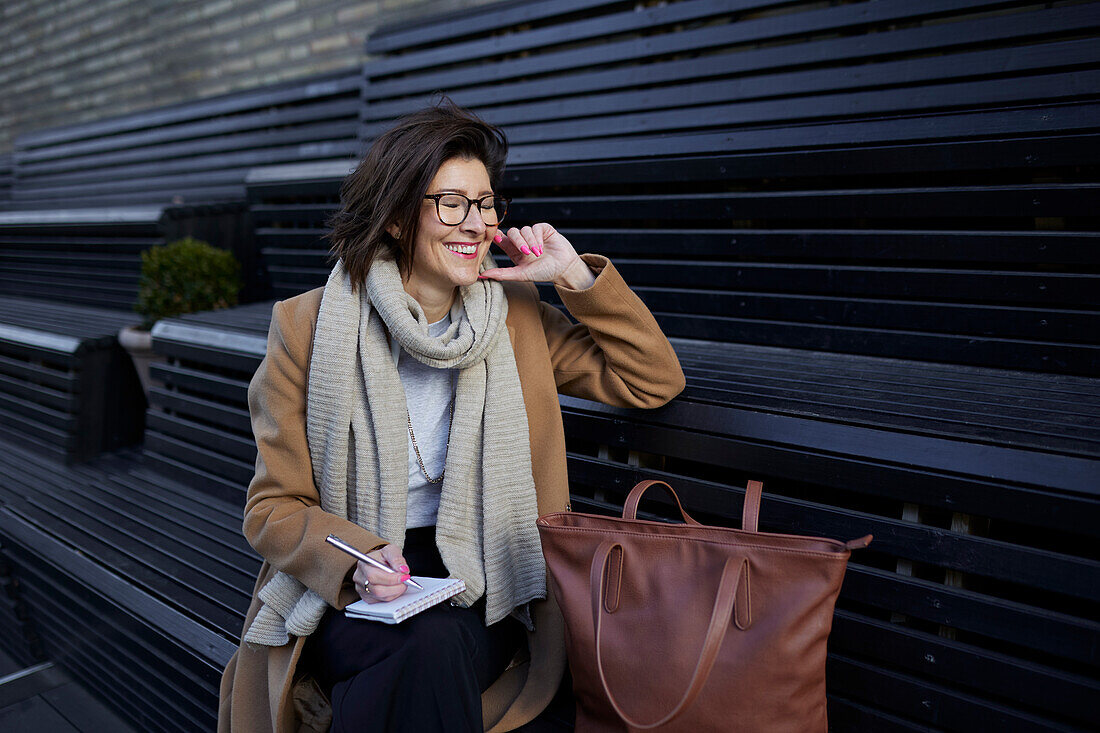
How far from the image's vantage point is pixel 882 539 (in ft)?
5.49

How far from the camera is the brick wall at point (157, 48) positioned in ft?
20.2

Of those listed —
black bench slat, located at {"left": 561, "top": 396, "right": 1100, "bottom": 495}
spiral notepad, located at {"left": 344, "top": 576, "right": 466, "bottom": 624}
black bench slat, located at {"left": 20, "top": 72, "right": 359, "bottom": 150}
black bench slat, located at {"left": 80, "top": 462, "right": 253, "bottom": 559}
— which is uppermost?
black bench slat, located at {"left": 20, "top": 72, "right": 359, "bottom": 150}

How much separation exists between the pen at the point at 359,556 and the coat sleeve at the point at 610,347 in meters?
0.62

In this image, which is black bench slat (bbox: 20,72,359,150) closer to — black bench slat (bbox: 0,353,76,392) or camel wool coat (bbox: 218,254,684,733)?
black bench slat (bbox: 0,353,76,392)

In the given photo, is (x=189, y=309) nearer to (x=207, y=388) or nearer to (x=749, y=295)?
(x=207, y=388)

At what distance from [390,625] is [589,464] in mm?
723

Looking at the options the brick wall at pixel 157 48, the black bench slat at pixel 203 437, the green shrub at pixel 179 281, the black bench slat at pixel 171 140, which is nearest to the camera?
the black bench slat at pixel 203 437

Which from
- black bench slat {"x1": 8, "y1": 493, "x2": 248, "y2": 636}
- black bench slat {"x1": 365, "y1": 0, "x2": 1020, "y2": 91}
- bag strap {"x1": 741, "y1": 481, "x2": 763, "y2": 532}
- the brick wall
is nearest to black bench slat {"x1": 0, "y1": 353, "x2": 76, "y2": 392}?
black bench slat {"x1": 8, "y1": 493, "x2": 248, "y2": 636}

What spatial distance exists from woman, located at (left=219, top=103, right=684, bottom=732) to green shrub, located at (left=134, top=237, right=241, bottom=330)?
102 inches

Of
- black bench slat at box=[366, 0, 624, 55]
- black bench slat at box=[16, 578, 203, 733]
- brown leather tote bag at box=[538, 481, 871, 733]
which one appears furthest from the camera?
black bench slat at box=[366, 0, 624, 55]

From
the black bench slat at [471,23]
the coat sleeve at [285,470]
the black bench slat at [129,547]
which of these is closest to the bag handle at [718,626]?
the coat sleeve at [285,470]

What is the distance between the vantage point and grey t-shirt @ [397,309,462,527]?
6.31 ft

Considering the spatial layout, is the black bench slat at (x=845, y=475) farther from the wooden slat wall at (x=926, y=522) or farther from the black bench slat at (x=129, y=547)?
the black bench slat at (x=129, y=547)

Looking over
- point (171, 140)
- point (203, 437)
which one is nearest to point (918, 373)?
point (203, 437)
